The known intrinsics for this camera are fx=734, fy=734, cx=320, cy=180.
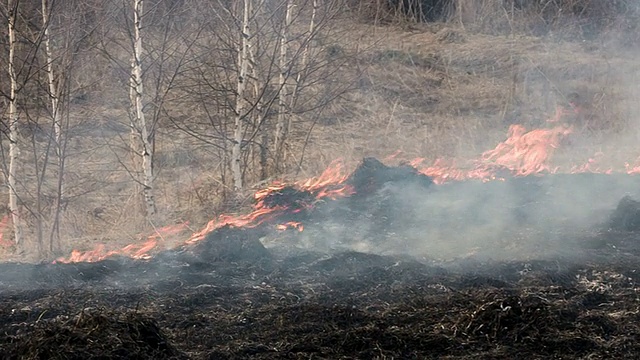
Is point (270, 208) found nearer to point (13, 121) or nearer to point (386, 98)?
point (13, 121)

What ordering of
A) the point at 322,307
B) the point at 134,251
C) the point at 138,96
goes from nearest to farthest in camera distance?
the point at 322,307 → the point at 134,251 → the point at 138,96

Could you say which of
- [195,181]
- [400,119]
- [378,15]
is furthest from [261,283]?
[378,15]

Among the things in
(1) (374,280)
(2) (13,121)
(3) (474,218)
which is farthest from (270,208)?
(2) (13,121)

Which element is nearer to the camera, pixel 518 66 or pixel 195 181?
pixel 195 181

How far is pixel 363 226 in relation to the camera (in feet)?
34.4

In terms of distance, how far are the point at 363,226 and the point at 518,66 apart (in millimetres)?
13692

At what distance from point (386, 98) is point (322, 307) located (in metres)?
15.9

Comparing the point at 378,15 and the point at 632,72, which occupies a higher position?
the point at 378,15

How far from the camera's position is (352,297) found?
7.73 meters

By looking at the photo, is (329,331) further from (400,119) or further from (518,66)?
(518,66)

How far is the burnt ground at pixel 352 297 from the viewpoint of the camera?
6.22 meters

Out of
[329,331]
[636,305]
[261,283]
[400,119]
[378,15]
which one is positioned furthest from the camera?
[378,15]

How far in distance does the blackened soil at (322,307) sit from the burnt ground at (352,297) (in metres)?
0.02

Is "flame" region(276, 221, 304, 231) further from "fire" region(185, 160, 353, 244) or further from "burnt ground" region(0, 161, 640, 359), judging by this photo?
"burnt ground" region(0, 161, 640, 359)
